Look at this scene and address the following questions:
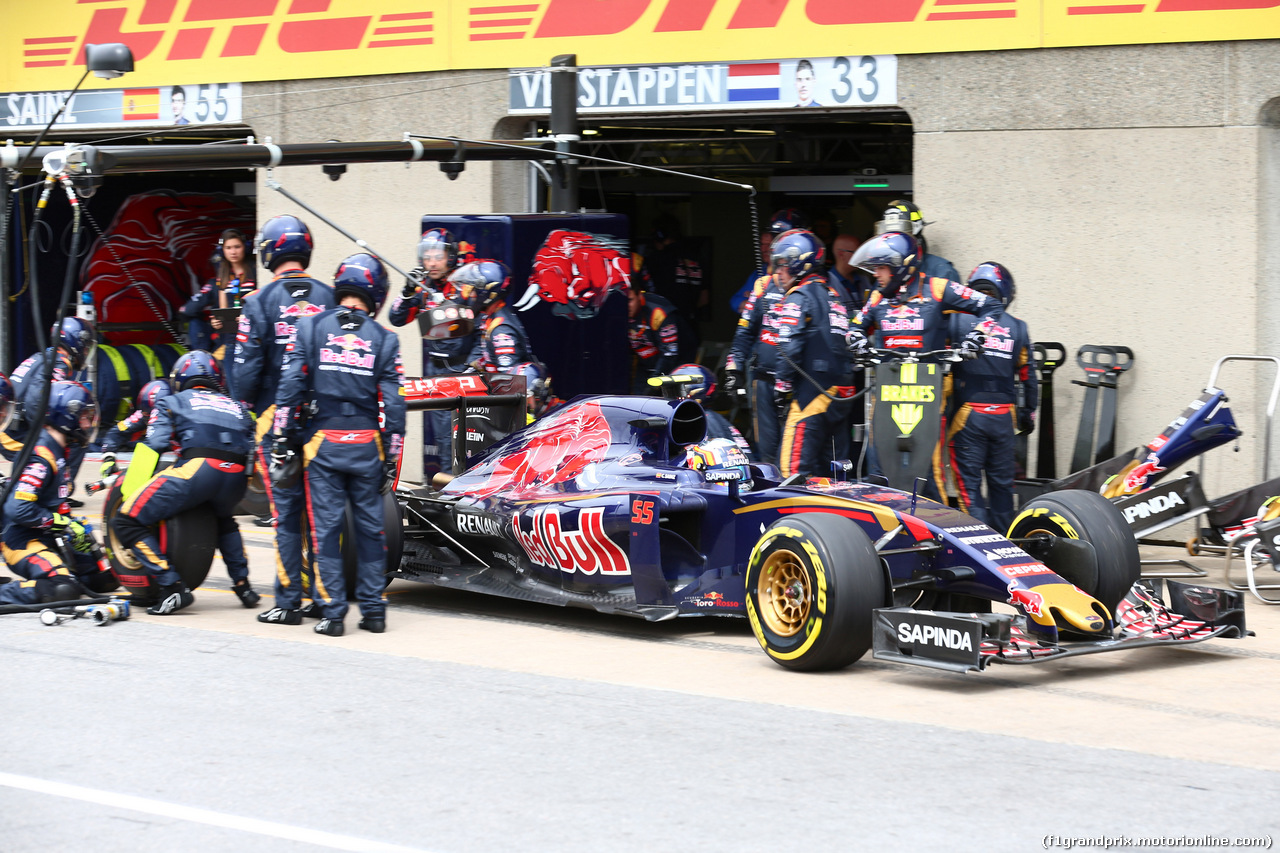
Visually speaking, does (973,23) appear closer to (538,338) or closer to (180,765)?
(538,338)

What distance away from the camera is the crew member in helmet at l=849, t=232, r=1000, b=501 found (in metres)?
10.1

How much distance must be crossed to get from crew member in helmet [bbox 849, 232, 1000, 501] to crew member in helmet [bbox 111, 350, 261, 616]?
13.2ft

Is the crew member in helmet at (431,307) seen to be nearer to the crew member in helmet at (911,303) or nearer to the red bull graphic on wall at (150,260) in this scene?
the crew member in helmet at (911,303)

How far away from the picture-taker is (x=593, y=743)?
5707 mm

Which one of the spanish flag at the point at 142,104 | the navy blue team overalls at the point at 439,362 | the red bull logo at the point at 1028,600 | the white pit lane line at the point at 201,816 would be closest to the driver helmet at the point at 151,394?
the navy blue team overalls at the point at 439,362

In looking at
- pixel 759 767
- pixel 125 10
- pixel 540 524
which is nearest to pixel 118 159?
pixel 540 524

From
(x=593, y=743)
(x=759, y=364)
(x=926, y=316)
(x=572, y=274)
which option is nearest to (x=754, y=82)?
(x=572, y=274)

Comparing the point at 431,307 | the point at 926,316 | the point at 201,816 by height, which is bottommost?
the point at 201,816

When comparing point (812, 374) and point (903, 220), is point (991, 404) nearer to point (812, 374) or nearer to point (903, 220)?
point (812, 374)

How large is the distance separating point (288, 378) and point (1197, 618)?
4.50 m

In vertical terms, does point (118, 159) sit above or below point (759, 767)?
above

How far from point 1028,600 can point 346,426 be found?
340cm

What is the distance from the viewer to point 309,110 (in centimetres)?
1483

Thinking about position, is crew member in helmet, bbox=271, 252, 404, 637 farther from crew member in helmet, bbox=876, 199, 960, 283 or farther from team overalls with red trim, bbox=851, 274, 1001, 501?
crew member in helmet, bbox=876, 199, 960, 283
